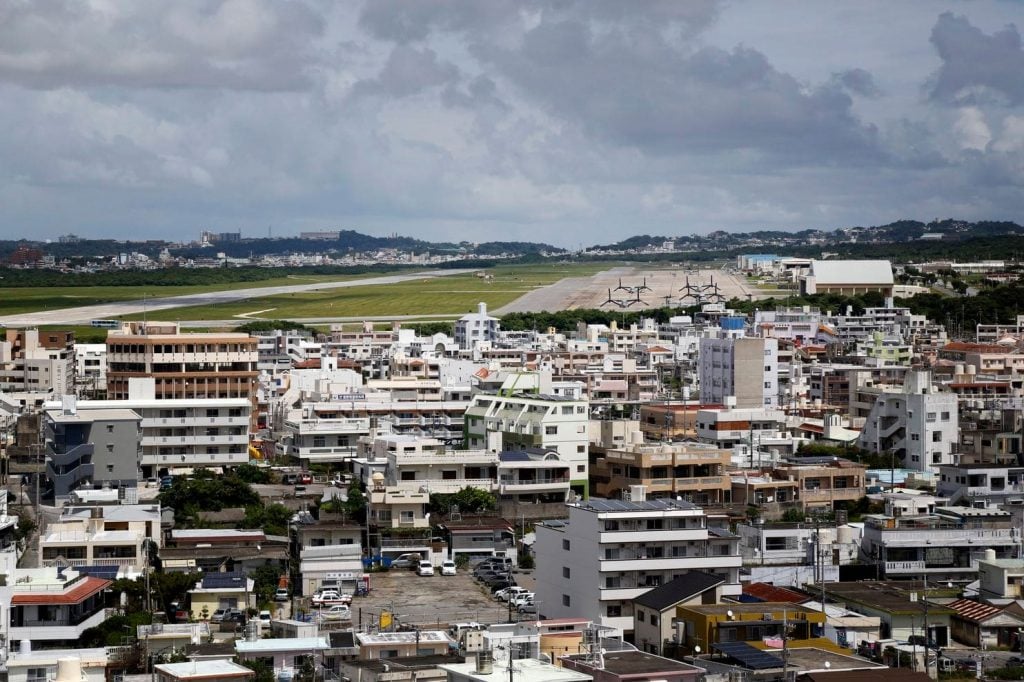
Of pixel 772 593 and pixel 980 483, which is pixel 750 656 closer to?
pixel 772 593

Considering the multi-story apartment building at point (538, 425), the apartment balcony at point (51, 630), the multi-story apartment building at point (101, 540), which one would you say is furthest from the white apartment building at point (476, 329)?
the apartment balcony at point (51, 630)

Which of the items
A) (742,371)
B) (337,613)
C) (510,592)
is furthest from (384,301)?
(337,613)

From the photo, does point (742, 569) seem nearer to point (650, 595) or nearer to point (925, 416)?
point (650, 595)

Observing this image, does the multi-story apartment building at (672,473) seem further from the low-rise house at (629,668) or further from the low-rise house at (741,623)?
the low-rise house at (629,668)

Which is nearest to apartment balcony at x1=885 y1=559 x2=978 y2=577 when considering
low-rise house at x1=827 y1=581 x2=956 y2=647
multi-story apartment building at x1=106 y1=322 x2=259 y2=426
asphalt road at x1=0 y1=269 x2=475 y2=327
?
low-rise house at x1=827 y1=581 x2=956 y2=647

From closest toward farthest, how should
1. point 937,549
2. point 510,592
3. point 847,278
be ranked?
point 510,592, point 937,549, point 847,278
